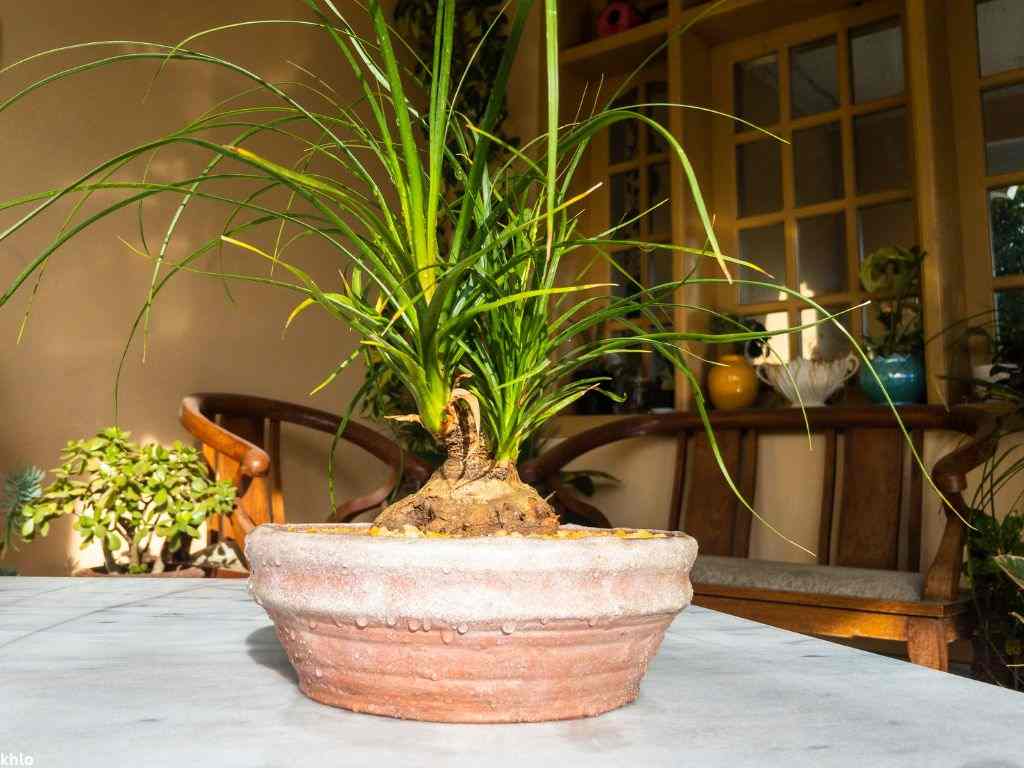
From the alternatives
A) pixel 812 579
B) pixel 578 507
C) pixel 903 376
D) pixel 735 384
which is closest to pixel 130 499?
pixel 578 507

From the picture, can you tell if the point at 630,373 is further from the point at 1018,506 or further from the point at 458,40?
the point at 458,40

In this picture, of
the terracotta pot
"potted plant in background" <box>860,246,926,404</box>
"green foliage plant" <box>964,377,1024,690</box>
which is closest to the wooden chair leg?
"green foliage plant" <box>964,377,1024,690</box>

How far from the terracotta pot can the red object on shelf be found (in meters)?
1.29

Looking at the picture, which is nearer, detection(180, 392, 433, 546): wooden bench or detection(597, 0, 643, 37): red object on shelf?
detection(180, 392, 433, 546): wooden bench

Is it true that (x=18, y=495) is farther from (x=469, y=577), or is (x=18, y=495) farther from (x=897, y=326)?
(x=897, y=326)

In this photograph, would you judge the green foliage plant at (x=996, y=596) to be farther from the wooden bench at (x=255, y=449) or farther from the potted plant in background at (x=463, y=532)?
the potted plant in background at (x=463, y=532)

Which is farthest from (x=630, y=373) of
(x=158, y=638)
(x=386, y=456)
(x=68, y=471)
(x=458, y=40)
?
(x=158, y=638)

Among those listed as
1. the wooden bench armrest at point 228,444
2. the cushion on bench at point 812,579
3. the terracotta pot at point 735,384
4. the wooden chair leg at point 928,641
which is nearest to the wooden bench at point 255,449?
the wooden bench armrest at point 228,444

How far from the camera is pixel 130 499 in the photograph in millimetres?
2018

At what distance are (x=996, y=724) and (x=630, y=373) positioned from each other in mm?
2880

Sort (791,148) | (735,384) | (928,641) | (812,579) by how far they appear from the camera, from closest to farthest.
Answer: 1. (928,641)
2. (812,579)
3. (735,384)
4. (791,148)

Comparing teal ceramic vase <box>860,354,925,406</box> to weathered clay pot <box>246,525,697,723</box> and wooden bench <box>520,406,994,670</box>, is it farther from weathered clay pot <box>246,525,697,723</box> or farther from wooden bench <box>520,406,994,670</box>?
weathered clay pot <box>246,525,697,723</box>

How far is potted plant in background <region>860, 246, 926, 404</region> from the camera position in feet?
8.76

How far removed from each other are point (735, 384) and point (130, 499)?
72.7 inches
